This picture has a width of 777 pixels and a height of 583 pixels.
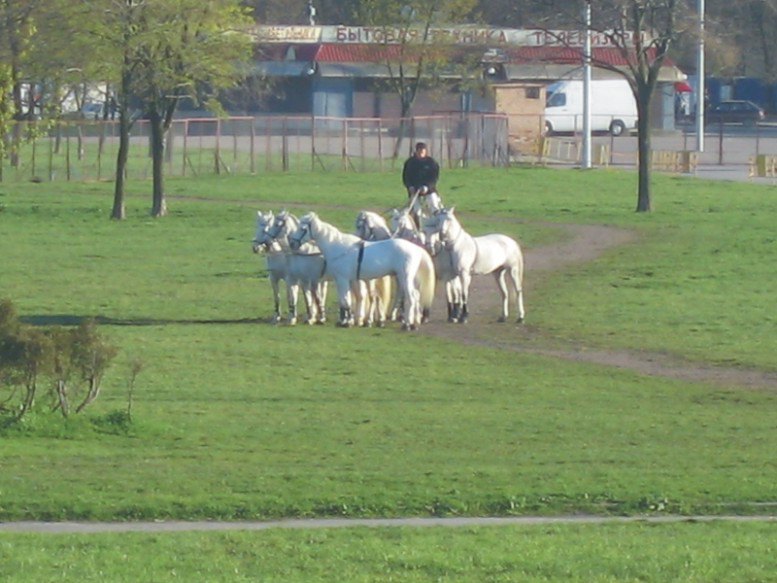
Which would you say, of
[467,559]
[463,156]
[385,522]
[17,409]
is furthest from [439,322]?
[463,156]

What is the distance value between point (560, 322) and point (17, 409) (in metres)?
11.0

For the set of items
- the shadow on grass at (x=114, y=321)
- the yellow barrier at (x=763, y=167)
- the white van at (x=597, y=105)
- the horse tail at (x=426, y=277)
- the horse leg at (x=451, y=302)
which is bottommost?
the shadow on grass at (x=114, y=321)

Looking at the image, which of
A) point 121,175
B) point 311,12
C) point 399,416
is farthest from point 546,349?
point 311,12

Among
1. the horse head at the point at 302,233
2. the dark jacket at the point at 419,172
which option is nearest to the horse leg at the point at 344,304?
the horse head at the point at 302,233

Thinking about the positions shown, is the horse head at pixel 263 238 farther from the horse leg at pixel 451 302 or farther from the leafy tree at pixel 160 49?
the leafy tree at pixel 160 49

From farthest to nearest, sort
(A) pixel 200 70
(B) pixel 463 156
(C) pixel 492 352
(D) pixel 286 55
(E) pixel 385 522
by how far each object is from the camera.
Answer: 1. (D) pixel 286 55
2. (B) pixel 463 156
3. (A) pixel 200 70
4. (C) pixel 492 352
5. (E) pixel 385 522

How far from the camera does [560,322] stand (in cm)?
2527

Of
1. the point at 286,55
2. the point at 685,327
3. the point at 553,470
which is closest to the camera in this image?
the point at 553,470

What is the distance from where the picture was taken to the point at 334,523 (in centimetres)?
1195

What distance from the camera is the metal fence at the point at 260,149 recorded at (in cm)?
5959

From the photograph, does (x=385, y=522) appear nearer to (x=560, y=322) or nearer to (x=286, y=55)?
(x=560, y=322)

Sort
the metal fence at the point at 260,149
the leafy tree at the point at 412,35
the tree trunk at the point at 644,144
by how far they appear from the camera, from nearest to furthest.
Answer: the tree trunk at the point at 644,144 < the metal fence at the point at 260,149 < the leafy tree at the point at 412,35

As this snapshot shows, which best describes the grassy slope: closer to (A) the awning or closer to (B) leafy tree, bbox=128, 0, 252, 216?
(B) leafy tree, bbox=128, 0, 252, 216

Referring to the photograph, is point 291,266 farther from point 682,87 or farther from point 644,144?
point 682,87
